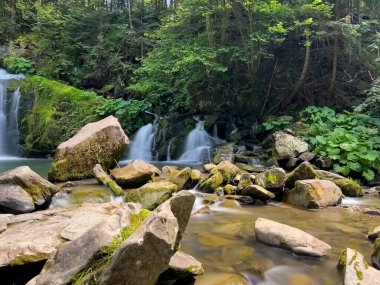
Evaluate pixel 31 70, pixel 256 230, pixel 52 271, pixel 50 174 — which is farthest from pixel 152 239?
pixel 31 70

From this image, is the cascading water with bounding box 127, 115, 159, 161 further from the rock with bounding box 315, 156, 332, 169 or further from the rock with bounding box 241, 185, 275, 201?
the rock with bounding box 241, 185, 275, 201

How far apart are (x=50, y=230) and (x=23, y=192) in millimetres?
1841

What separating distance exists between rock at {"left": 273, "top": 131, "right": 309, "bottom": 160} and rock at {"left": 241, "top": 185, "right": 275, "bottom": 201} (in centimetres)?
353

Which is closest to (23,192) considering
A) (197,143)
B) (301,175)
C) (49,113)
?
(301,175)

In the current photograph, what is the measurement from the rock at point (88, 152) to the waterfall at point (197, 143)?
4367mm

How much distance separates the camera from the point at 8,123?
14.7 m

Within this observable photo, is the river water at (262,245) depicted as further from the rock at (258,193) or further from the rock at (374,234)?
the rock at (258,193)

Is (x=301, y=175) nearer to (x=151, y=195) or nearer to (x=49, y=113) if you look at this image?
(x=151, y=195)

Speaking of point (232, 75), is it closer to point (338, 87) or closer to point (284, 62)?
point (284, 62)

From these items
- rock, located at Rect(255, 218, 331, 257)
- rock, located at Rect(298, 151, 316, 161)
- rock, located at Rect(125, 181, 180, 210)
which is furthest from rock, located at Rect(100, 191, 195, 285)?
rock, located at Rect(298, 151, 316, 161)

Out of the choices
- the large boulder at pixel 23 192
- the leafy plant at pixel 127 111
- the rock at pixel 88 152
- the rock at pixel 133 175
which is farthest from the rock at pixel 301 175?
the leafy plant at pixel 127 111

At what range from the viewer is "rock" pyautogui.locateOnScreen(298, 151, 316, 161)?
9.72m

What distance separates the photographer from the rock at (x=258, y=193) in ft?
22.1

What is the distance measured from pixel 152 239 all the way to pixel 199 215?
351 centimetres
